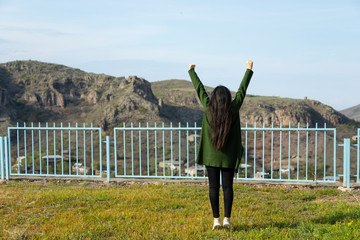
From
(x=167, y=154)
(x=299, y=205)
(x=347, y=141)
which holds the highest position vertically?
(x=347, y=141)

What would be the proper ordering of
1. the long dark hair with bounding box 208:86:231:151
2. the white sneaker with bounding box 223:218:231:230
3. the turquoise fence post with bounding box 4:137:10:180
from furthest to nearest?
the turquoise fence post with bounding box 4:137:10:180 → the white sneaker with bounding box 223:218:231:230 → the long dark hair with bounding box 208:86:231:151

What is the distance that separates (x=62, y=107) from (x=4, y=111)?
23.0ft

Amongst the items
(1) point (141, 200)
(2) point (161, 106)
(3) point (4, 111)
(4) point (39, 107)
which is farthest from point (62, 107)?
(1) point (141, 200)

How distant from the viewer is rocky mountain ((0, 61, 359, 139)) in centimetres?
3994

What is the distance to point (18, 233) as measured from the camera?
15.3 feet

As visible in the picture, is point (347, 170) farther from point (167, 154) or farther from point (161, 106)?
point (161, 106)

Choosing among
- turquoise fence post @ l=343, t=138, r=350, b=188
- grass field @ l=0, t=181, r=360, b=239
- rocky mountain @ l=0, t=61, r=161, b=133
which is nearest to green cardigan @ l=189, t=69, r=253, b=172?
grass field @ l=0, t=181, r=360, b=239

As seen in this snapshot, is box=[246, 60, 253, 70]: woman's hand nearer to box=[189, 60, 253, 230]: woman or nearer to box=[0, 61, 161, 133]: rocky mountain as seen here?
box=[189, 60, 253, 230]: woman

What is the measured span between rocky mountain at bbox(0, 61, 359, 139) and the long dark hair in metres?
34.0

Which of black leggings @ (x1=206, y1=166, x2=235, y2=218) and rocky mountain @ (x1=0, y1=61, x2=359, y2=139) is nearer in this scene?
black leggings @ (x1=206, y1=166, x2=235, y2=218)

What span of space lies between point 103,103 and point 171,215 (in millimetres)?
38511

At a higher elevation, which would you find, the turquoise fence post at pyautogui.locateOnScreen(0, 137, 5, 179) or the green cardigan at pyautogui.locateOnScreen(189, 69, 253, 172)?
the green cardigan at pyautogui.locateOnScreen(189, 69, 253, 172)

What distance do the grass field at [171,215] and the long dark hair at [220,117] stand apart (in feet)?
3.85

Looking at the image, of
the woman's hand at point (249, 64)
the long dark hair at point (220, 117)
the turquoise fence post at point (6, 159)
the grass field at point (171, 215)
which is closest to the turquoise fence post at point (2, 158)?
the turquoise fence post at point (6, 159)
